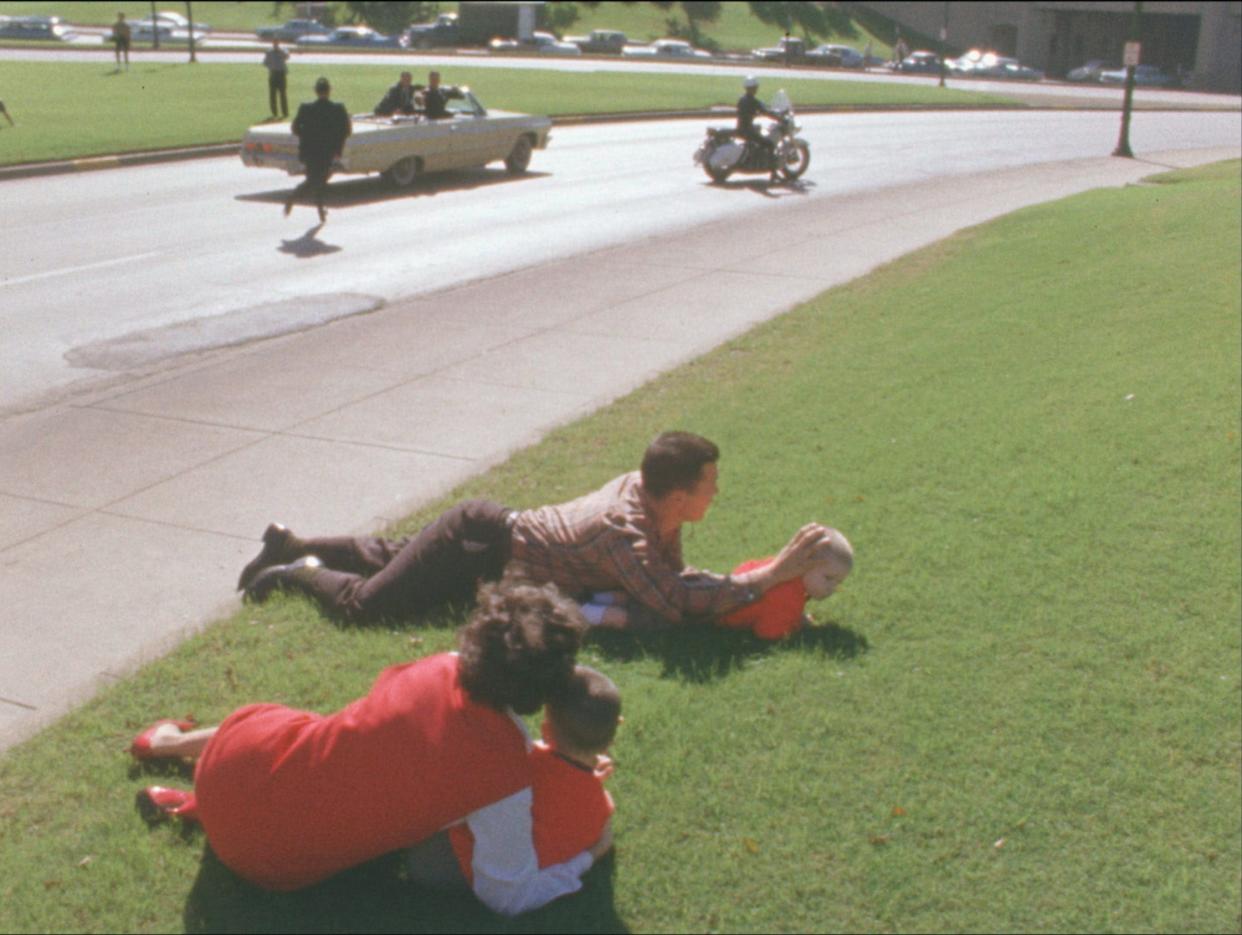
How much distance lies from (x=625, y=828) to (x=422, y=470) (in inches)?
155

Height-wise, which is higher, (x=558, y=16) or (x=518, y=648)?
(x=558, y=16)

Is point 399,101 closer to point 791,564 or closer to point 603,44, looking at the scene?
point 791,564

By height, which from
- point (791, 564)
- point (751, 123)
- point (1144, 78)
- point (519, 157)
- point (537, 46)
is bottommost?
point (791, 564)

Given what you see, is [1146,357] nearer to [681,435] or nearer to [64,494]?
[681,435]

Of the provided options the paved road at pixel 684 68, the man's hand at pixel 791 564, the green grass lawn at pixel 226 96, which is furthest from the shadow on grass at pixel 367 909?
the paved road at pixel 684 68

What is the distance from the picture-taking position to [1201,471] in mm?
7305

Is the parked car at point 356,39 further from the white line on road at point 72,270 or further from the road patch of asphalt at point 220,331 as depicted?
the road patch of asphalt at point 220,331

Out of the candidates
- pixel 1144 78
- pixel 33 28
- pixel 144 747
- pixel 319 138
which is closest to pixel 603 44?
pixel 1144 78

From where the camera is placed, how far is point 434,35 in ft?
238

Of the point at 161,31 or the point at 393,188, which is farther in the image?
the point at 161,31

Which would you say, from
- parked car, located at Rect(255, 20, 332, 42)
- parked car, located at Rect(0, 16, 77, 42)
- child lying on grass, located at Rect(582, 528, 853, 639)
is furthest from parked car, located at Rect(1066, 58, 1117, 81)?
child lying on grass, located at Rect(582, 528, 853, 639)

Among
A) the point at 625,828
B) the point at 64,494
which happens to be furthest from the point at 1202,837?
the point at 64,494

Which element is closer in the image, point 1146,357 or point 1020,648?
point 1020,648

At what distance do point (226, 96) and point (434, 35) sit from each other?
40.8m
